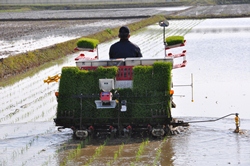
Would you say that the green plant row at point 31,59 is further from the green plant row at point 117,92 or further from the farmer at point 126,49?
the green plant row at point 117,92

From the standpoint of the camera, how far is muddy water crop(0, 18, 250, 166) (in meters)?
8.52

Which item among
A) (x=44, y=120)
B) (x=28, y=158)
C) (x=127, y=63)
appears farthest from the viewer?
(x=44, y=120)

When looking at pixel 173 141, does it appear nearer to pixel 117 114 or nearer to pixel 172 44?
pixel 117 114

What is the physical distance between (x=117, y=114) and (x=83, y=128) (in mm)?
576

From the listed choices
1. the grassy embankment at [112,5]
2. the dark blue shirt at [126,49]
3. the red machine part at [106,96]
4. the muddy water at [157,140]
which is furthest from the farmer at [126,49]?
the grassy embankment at [112,5]

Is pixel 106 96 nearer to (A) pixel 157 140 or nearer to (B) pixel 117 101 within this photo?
(B) pixel 117 101

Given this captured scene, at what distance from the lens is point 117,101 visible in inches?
373

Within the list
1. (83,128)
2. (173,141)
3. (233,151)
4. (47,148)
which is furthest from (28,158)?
(233,151)

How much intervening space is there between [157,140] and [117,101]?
0.87 meters

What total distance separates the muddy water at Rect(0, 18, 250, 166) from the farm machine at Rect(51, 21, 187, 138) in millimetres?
235

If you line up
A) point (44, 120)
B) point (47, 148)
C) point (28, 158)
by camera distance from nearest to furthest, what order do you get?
point (28, 158) < point (47, 148) < point (44, 120)

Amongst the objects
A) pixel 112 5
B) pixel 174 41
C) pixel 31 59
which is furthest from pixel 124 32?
pixel 112 5

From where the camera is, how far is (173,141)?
9539 millimetres

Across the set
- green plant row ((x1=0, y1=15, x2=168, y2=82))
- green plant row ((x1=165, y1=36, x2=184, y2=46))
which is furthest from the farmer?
green plant row ((x1=0, y1=15, x2=168, y2=82))
